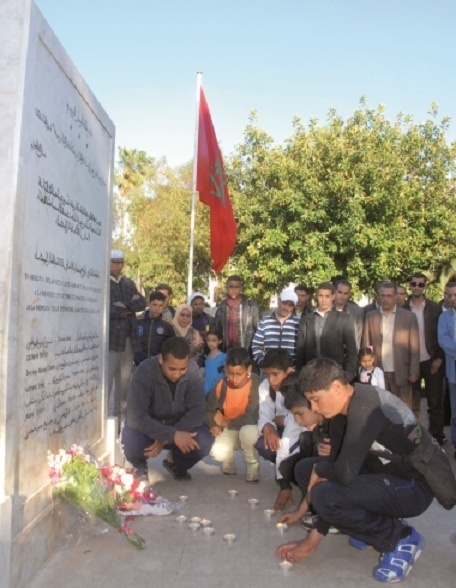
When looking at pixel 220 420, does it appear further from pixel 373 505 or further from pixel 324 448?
pixel 373 505

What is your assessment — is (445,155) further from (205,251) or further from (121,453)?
(121,453)

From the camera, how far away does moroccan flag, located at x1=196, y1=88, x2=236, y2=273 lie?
10227 millimetres

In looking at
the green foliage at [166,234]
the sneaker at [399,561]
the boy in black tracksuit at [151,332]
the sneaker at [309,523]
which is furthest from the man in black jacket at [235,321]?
the green foliage at [166,234]

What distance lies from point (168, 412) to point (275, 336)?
6.16ft

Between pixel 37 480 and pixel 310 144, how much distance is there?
47.5 feet

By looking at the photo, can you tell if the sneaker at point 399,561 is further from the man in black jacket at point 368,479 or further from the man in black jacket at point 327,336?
the man in black jacket at point 327,336

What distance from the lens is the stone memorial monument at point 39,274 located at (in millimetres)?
3059

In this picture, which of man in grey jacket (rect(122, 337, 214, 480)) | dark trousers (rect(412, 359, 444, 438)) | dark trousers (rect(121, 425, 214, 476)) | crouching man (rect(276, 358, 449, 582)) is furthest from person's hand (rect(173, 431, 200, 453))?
dark trousers (rect(412, 359, 444, 438))

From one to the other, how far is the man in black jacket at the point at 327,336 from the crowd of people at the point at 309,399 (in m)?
0.01

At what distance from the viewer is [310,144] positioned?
16.7 metres

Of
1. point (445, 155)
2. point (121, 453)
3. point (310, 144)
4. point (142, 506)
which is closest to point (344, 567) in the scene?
point (142, 506)

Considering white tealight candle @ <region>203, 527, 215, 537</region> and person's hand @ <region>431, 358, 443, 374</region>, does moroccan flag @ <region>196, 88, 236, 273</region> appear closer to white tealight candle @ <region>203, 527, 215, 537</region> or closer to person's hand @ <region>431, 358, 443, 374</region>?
person's hand @ <region>431, 358, 443, 374</region>

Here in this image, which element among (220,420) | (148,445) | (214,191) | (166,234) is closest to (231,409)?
(220,420)

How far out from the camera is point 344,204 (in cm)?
1580
